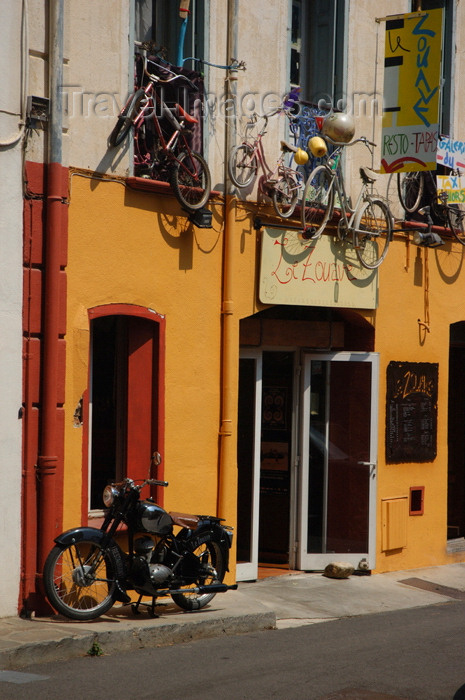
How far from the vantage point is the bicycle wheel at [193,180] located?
35.2 ft

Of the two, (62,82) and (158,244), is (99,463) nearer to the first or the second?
(158,244)

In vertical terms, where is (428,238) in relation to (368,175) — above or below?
below

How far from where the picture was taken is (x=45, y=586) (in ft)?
29.3

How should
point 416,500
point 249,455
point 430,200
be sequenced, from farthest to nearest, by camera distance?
point 430,200 → point 416,500 → point 249,455

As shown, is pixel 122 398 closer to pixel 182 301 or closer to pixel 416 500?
pixel 182 301

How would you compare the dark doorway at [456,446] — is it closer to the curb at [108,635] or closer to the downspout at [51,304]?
the curb at [108,635]

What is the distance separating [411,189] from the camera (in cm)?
1384

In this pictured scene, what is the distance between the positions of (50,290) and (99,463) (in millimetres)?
1967

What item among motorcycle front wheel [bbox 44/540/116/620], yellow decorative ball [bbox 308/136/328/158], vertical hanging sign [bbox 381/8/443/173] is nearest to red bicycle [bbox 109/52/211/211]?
yellow decorative ball [bbox 308/136/328/158]

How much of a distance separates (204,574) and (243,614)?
1.62 ft

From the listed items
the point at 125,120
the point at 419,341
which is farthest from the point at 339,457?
the point at 125,120

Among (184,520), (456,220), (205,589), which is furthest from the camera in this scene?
(456,220)

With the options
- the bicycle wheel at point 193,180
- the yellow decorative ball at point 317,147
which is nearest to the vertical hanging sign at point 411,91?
the yellow decorative ball at point 317,147

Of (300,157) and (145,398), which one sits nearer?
(145,398)
